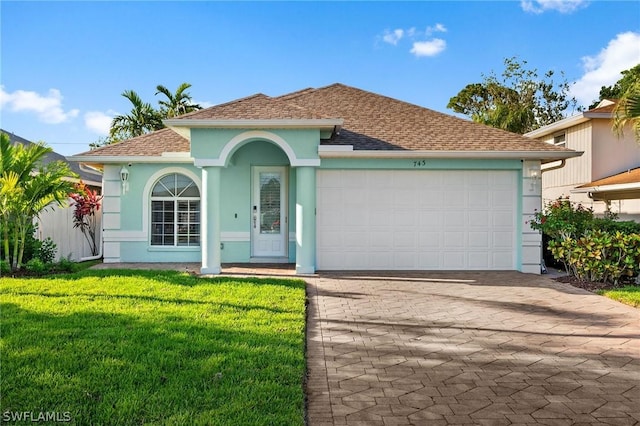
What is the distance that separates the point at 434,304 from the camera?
8250 millimetres

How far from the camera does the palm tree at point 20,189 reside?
10023 millimetres

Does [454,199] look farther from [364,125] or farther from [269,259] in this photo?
[269,259]

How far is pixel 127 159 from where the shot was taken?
41.9 ft

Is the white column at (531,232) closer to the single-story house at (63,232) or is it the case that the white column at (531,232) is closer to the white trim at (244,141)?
the white trim at (244,141)

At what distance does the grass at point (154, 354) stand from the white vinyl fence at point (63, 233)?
15.9 ft

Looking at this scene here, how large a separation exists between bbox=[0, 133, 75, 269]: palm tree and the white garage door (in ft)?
20.2

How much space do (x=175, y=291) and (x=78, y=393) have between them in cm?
444

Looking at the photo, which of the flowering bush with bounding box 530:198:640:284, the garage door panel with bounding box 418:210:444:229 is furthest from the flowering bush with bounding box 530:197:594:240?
the garage door panel with bounding box 418:210:444:229

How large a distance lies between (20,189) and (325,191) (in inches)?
267

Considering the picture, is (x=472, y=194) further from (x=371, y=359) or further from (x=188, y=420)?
(x=188, y=420)

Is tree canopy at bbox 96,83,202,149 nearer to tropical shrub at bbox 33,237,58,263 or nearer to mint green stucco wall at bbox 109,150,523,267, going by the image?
A: mint green stucco wall at bbox 109,150,523,267

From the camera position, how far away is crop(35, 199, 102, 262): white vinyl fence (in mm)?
12742

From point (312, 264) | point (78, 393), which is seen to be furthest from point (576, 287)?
point (78, 393)

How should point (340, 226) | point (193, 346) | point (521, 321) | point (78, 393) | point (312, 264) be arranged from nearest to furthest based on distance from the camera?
1. point (78, 393)
2. point (193, 346)
3. point (521, 321)
4. point (312, 264)
5. point (340, 226)
